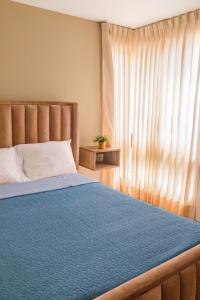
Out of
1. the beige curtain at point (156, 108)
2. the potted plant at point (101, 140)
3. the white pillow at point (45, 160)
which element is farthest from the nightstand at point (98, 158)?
the white pillow at point (45, 160)

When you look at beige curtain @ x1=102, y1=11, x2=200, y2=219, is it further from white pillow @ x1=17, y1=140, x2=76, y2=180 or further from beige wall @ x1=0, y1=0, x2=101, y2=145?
white pillow @ x1=17, y1=140, x2=76, y2=180

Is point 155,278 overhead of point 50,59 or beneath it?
beneath

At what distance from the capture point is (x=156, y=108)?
3385 millimetres

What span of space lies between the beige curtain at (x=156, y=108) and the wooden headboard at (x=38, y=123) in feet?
1.98

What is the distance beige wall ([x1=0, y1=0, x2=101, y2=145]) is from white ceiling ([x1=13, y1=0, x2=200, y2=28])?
15cm

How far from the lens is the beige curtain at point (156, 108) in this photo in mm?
2990

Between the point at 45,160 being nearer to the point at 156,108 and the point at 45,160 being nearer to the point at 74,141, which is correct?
the point at 74,141

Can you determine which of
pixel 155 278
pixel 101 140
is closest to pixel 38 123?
pixel 101 140

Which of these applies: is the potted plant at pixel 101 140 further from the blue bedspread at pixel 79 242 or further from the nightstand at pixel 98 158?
the blue bedspread at pixel 79 242

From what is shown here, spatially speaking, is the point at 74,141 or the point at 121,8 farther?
the point at 74,141

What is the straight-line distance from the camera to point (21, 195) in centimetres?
216

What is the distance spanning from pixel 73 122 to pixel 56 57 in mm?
797

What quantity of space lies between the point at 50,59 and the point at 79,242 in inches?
90.6

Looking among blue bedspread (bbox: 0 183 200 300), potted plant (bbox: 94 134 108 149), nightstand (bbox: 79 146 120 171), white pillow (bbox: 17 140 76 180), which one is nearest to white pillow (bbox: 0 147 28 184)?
white pillow (bbox: 17 140 76 180)
